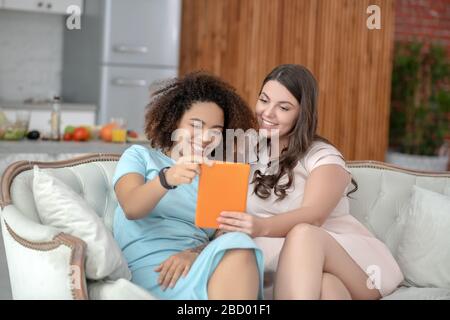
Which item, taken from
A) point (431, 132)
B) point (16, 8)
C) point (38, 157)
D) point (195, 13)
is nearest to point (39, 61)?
point (16, 8)

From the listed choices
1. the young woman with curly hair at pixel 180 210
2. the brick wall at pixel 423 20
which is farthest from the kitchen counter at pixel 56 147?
the brick wall at pixel 423 20

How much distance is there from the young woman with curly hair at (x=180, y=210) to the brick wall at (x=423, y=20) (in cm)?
437

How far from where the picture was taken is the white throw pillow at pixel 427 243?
267 centimetres

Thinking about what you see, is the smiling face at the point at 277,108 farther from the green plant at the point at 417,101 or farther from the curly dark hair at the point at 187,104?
the green plant at the point at 417,101

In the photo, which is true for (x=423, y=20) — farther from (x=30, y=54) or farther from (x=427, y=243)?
(x=427, y=243)

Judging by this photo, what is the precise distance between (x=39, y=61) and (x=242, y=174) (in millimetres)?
4039

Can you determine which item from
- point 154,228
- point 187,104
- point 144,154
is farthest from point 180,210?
point 187,104

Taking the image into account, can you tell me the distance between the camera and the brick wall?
6.59 metres

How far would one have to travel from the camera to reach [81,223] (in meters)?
2.12

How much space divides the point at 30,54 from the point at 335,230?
3849 mm

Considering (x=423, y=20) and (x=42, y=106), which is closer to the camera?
(x=42, y=106)

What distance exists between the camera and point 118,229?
7.88ft

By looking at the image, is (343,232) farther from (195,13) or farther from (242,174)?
(195,13)

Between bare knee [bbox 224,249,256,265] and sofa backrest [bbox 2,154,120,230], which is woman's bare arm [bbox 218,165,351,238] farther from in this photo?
sofa backrest [bbox 2,154,120,230]
